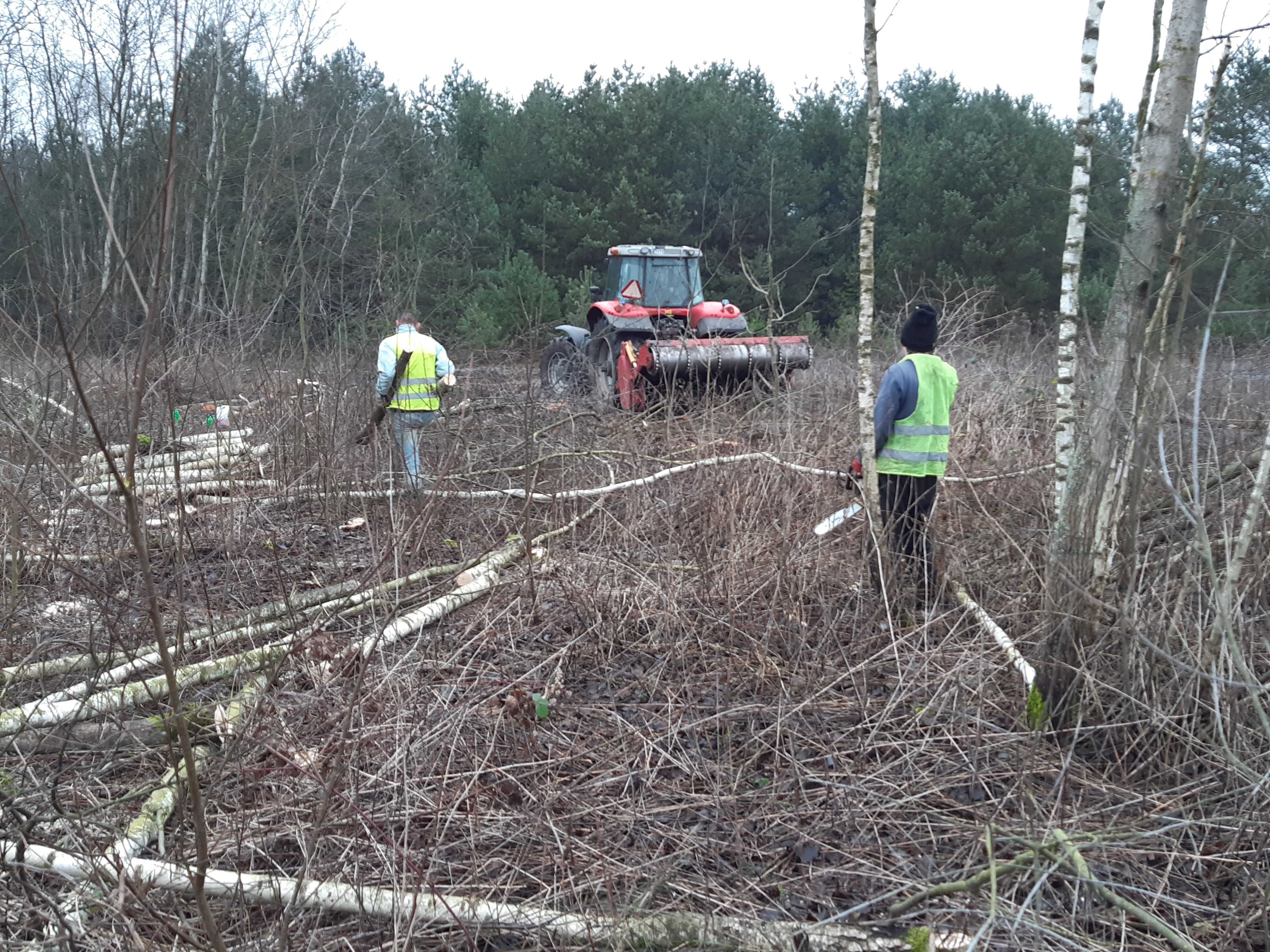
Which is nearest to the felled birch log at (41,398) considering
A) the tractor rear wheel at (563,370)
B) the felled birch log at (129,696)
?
the felled birch log at (129,696)

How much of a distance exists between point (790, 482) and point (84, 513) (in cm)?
414

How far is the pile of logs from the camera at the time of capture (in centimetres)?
620

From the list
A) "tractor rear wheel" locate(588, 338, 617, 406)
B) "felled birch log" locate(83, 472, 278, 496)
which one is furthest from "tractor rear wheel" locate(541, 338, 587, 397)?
"felled birch log" locate(83, 472, 278, 496)

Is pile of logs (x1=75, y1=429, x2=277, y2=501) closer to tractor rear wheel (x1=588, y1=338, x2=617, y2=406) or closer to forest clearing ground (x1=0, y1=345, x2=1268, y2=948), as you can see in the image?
forest clearing ground (x1=0, y1=345, x2=1268, y2=948)

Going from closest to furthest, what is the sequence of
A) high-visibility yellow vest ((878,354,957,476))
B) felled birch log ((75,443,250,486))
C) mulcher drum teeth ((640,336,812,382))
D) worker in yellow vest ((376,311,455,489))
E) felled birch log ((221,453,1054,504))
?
1. high-visibility yellow vest ((878,354,957,476))
2. felled birch log ((221,453,1054,504))
3. felled birch log ((75,443,250,486))
4. worker in yellow vest ((376,311,455,489))
5. mulcher drum teeth ((640,336,812,382))

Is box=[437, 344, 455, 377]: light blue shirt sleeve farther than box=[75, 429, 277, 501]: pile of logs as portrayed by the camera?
Yes

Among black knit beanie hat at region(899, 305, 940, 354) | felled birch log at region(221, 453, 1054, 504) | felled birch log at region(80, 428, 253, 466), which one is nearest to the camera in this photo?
black knit beanie hat at region(899, 305, 940, 354)

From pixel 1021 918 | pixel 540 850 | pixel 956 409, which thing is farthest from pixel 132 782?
pixel 956 409

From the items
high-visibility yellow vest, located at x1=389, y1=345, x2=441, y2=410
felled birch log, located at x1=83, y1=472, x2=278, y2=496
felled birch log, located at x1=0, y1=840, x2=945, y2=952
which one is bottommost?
felled birch log, located at x1=0, y1=840, x2=945, y2=952

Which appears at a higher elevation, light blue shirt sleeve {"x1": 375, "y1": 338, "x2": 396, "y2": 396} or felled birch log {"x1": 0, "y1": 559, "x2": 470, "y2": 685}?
light blue shirt sleeve {"x1": 375, "y1": 338, "x2": 396, "y2": 396}

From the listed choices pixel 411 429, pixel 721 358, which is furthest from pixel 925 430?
pixel 721 358

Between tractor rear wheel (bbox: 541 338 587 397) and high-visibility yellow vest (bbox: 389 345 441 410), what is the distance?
13.3 ft

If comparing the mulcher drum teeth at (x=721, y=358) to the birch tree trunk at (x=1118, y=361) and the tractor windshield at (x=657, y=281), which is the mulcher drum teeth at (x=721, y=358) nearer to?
the tractor windshield at (x=657, y=281)

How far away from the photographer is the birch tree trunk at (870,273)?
13.9 ft
